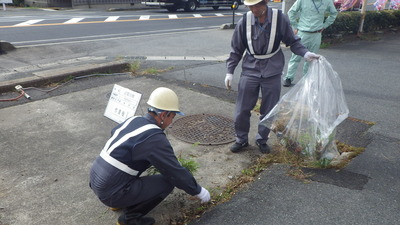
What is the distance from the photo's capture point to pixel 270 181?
321 cm

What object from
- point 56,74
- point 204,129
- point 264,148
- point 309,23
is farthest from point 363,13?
point 56,74

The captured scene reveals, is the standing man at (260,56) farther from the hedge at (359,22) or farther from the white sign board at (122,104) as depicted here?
the hedge at (359,22)

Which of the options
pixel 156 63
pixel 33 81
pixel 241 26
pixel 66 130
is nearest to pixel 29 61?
pixel 33 81

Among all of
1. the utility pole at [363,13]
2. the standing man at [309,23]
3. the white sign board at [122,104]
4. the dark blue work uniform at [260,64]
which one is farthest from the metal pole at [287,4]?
the white sign board at [122,104]

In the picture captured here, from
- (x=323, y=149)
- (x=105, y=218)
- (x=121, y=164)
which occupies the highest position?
(x=121, y=164)

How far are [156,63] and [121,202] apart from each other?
5.70 meters

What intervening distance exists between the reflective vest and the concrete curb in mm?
3922

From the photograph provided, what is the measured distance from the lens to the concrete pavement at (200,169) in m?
2.75

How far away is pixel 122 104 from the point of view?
11.4ft

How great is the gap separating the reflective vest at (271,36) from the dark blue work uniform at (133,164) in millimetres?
1550

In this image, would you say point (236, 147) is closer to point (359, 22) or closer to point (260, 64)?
point (260, 64)

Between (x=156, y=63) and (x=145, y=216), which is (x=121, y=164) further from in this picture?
(x=156, y=63)

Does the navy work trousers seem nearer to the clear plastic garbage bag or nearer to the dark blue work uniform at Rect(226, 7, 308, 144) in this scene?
the dark blue work uniform at Rect(226, 7, 308, 144)

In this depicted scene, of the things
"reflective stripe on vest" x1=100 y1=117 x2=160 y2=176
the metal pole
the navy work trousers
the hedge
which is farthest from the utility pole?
"reflective stripe on vest" x1=100 y1=117 x2=160 y2=176
